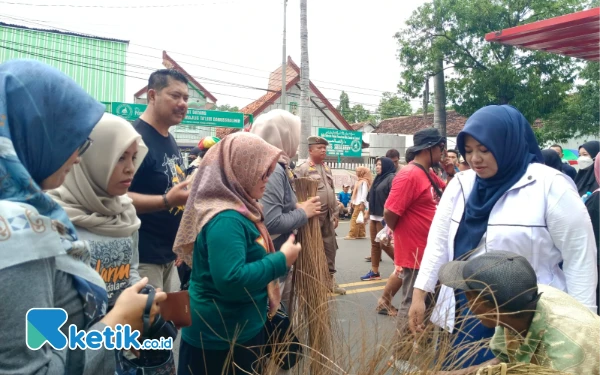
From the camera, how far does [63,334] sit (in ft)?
3.44

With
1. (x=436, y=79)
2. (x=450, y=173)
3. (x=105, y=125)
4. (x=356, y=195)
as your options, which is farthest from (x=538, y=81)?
(x=105, y=125)

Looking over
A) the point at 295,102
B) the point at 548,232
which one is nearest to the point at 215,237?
the point at 548,232

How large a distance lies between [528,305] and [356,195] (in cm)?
749

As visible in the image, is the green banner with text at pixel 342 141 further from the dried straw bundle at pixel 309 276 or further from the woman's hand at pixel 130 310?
the woman's hand at pixel 130 310

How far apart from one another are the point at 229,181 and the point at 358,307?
2.28 feet

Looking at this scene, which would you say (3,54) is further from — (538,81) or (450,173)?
(538,81)

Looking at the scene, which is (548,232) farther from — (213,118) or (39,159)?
(213,118)

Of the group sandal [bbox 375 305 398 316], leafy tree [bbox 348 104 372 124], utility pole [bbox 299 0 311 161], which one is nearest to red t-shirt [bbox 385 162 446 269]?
sandal [bbox 375 305 398 316]

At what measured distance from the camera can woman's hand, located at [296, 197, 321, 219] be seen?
8.38 ft

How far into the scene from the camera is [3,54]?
46.2ft

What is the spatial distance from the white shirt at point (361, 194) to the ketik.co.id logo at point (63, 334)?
7.81 metres

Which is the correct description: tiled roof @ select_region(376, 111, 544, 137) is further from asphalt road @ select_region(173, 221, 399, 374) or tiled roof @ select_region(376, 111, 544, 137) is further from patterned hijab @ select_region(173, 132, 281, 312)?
A: patterned hijab @ select_region(173, 132, 281, 312)

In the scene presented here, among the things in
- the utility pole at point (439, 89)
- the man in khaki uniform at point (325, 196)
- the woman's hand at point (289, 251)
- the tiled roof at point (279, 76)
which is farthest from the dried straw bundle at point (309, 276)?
the tiled roof at point (279, 76)

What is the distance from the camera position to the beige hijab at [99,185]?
5.60ft
